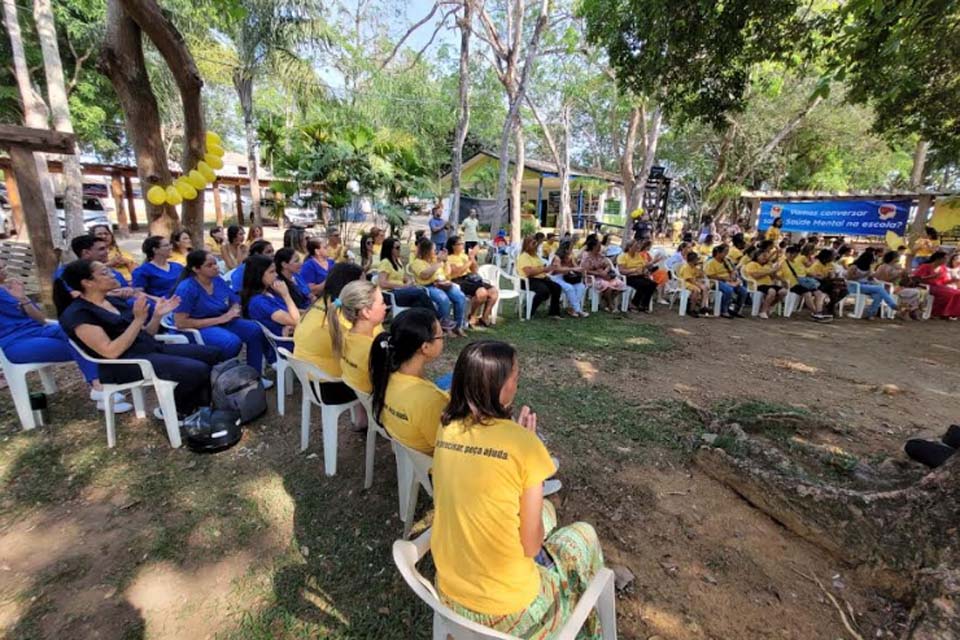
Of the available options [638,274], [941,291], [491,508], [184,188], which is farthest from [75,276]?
[941,291]

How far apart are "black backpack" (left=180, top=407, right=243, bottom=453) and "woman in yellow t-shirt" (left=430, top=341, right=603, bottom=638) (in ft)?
7.28

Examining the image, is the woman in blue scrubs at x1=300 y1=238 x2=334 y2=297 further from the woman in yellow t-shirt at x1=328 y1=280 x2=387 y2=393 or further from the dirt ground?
the woman in yellow t-shirt at x1=328 y1=280 x2=387 y2=393

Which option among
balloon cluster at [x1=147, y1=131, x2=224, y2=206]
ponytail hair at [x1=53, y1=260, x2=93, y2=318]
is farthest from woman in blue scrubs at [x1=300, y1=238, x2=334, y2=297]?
ponytail hair at [x1=53, y1=260, x2=93, y2=318]

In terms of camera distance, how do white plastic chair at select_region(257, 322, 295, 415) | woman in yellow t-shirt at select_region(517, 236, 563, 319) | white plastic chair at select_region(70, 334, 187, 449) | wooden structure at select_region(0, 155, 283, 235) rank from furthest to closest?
wooden structure at select_region(0, 155, 283, 235), woman in yellow t-shirt at select_region(517, 236, 563, 319), white plastic chair at select_region(257, 322, 295, 415), white plastic chair at select_region(70, 334, 187, 449)

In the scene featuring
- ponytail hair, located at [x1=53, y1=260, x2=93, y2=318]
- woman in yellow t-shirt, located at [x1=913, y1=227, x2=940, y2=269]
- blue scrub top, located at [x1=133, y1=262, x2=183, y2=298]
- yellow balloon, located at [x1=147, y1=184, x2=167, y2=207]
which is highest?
yellow balloon, located at [x1=147, y1=184, x2=167, y2=207]

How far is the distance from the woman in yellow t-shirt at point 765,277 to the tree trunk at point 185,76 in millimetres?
8334

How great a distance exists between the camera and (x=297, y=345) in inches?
113

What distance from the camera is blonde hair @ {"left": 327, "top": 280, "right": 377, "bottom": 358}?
2605 mm

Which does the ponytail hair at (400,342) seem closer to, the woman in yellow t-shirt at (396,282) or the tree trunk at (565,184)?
the woman in yellow t-shirt at (396,282)

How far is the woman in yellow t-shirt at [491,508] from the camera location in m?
1.37

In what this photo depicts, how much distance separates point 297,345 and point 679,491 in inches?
98.6

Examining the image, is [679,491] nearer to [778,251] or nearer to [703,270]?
[703,270]

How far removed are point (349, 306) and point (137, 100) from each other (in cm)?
436

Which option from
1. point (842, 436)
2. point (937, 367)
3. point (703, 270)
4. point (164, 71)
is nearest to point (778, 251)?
Answer: point (703, 270)
